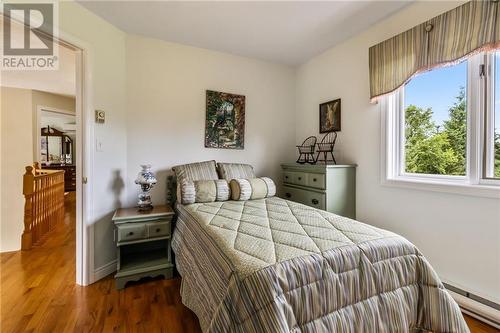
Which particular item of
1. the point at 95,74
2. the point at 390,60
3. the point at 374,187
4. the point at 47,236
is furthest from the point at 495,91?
the point at 47,236

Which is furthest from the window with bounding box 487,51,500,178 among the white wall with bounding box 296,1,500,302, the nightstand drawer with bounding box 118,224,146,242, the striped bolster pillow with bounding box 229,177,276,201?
the nightstand drawer with bounding box 118,224,146,242

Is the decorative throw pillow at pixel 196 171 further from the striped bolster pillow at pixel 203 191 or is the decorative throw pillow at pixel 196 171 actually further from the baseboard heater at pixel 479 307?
the baseboard heater at pixel 479 307

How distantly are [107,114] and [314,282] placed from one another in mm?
2303

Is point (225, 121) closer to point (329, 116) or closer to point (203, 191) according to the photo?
point (203, 191)

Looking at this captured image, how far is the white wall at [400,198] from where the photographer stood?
162 cm

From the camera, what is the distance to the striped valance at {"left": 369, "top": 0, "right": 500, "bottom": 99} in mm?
1502

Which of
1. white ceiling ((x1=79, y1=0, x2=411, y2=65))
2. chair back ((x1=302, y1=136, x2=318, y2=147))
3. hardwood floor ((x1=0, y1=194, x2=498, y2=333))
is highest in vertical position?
white ceiling ((x1=79, y1=0, x2=411, y2=65))

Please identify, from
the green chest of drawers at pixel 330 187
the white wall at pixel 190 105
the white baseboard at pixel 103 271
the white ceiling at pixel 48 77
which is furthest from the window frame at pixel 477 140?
the white ceiling at pixel 48 77

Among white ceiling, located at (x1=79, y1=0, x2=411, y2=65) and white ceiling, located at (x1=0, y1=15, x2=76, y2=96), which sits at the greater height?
white ceiling, located at (x1=79, y1=0, x2=411, y2=65)

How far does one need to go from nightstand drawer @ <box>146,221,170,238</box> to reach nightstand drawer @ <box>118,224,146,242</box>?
0.05 meters

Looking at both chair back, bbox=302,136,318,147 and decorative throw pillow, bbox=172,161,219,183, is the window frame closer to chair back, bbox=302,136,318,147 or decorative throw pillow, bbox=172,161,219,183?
chair back, bbox=302,136,318,147

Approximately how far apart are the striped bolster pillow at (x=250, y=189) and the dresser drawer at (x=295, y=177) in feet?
1.31

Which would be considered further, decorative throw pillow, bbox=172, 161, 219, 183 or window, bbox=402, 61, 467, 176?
decorative throw pillow, bbox=172, 161, 219, 183

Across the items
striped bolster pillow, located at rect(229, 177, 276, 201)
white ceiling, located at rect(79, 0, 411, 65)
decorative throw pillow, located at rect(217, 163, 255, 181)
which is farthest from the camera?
decorative throw pillow, located at rect(217, 163, 255, 181)
